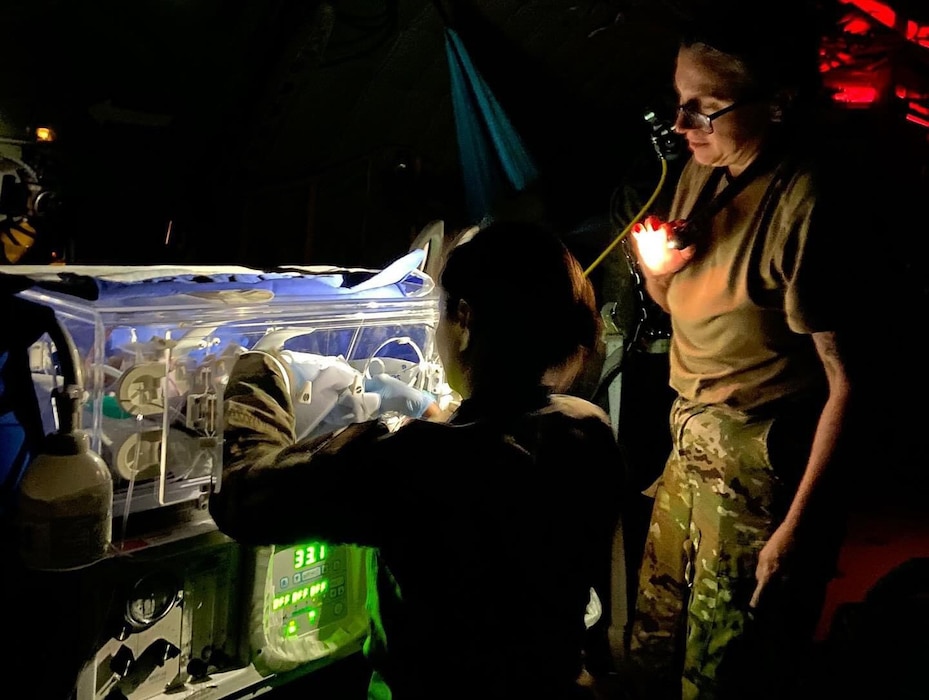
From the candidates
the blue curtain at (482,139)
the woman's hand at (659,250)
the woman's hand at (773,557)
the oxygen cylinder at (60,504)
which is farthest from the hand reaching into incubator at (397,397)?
the blue curtain at (482,139)

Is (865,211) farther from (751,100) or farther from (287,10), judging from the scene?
(287,10)

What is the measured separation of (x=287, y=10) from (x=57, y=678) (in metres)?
2.31

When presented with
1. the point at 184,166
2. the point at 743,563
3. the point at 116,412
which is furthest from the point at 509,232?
the point at 184,166

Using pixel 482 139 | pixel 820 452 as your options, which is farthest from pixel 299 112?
pixel 820 452

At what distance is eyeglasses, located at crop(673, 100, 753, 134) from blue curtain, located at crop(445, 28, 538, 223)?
35.2 inches

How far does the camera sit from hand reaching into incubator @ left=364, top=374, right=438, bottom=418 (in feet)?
5.69

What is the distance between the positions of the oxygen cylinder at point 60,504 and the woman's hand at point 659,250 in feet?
5.17

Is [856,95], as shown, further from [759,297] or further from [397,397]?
[397,397]

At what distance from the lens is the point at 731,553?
1.95 m

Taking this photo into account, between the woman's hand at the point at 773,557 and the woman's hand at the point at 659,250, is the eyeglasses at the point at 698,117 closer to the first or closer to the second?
the woman's hand at the point at 659,250

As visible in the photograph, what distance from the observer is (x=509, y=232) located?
1201 mm

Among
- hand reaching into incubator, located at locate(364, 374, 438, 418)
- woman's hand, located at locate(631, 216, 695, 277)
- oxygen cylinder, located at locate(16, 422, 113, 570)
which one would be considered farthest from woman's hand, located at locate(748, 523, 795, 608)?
oxygen cylinder, located at locate(16, 422, 113, 570)

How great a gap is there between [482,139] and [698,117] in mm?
1093

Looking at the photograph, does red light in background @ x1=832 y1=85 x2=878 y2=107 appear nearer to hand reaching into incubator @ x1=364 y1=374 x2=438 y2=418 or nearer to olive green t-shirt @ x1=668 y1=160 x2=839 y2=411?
olive green t-shirt @ x1=668 y1=160 x2=839 y2=411
